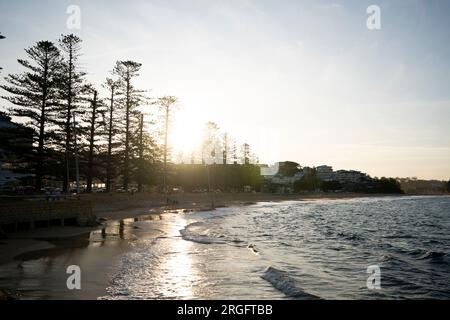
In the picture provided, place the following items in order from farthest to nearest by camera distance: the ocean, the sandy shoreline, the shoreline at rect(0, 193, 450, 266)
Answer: the sandy shoreline < the shoreline at rect(0, 193, 450, 266) < the ocean

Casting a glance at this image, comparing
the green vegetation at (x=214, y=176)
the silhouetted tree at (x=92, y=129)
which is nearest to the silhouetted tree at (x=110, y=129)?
the silhouetted tree at (x=92, y=129)

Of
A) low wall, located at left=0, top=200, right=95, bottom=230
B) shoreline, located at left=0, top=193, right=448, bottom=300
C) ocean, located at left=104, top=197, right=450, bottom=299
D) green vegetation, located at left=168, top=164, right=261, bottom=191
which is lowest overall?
ocean, located at left=104, top=197, right=450, bottom=299

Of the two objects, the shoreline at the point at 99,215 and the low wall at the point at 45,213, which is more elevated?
the low wall at the point at 45,213

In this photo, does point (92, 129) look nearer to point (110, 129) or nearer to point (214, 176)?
point (110, 129)

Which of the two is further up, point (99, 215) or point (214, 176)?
point (214, 176)

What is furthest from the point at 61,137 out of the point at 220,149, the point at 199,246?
the point at 220,149

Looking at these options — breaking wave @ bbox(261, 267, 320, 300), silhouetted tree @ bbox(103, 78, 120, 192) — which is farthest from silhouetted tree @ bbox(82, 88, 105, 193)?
breaking wave @ bbox(261, 267, 320, 300)

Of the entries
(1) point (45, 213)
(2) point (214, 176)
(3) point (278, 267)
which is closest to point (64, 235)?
(1) point (45, 213)

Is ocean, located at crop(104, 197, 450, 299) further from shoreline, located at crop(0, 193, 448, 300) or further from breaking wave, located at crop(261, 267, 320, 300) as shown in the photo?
shoreline, located at crop(0, 193, 448, 300)

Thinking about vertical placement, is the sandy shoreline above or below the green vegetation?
below

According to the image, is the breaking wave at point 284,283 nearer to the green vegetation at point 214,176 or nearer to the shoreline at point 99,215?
the shoreline at point 99,215

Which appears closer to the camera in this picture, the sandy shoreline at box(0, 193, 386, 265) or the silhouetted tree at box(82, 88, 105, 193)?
the sandy shoreline at box(0, 193, 386, 265)

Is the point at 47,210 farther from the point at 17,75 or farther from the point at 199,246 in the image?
the point at 17,75
